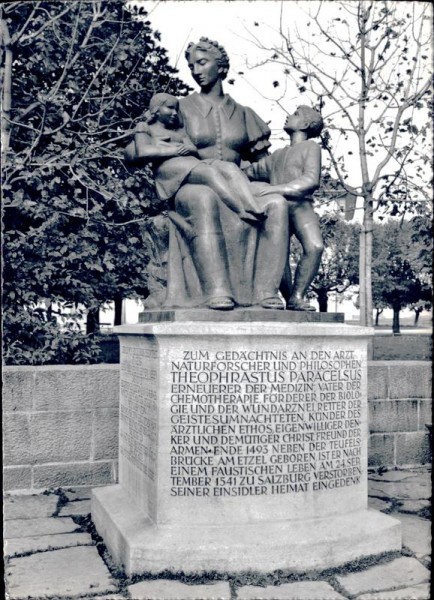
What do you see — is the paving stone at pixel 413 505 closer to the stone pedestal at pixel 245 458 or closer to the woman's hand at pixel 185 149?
the stone pedestal at pixel 245 458

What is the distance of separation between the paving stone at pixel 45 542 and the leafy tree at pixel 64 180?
14.2 ft

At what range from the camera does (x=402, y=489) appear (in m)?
5.51

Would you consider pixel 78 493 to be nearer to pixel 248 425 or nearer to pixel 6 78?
pixel 248 425

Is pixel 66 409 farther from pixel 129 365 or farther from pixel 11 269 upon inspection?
pixel 11 269

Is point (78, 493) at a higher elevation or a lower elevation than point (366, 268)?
lower

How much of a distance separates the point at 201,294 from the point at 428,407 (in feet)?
11.1

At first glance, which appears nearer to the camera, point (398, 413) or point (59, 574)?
point (59, 574)

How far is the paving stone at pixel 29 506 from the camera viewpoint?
4.87 m

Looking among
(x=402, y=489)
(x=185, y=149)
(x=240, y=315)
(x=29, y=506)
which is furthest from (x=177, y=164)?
(x=402, y=489)

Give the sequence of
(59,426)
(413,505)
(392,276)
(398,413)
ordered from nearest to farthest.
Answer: (413,505), (59,426), (398,413), (392,276)

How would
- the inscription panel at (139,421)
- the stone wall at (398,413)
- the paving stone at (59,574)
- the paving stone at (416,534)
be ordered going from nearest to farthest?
the paving stone at (59,574), the inscription panel at (139,421), the paving stone at (416,534), the stone wall at (398,413)

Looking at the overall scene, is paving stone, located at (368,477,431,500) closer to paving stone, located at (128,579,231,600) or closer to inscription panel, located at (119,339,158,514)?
inscription panel, located at (119,339,158,514)

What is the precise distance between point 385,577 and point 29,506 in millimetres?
2835

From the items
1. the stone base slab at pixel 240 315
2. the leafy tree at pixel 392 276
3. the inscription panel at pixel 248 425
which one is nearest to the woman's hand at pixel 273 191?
the stone base slab at pixel 240 315
